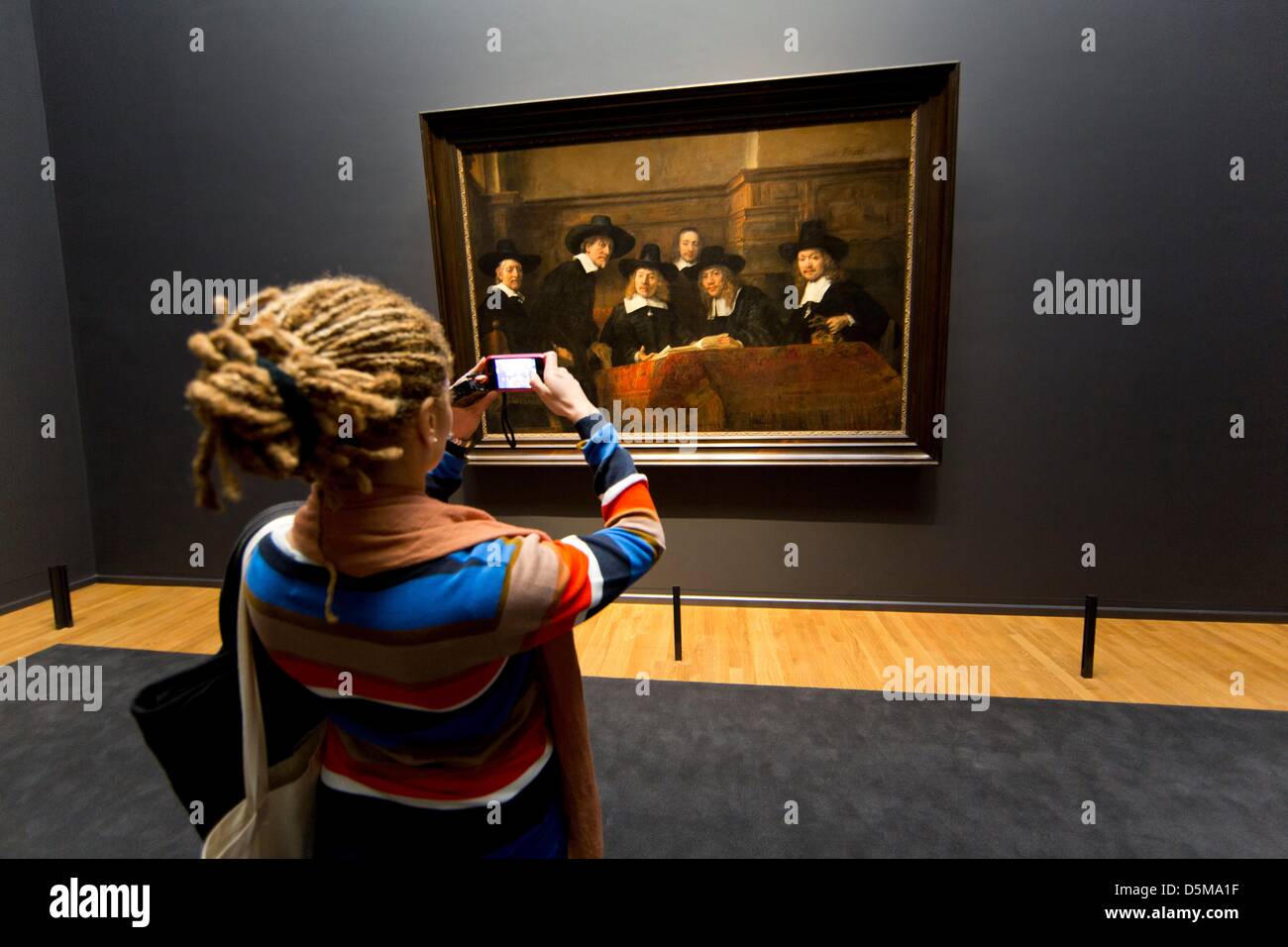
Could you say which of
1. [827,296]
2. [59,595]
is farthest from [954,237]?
[59,595]

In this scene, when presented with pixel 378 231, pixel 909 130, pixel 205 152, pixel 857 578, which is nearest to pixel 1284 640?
pixel 857 578

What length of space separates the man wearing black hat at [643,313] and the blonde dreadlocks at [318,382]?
320cm

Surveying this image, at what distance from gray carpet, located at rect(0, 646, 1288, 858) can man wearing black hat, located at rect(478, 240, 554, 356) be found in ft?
7.80

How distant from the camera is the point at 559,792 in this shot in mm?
1283

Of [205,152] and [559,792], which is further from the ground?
[205,152]

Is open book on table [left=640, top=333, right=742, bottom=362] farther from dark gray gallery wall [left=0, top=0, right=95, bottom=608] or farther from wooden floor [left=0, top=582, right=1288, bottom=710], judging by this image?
dark gray gallery wall [left=0, top=0, right=95, bottom=608]

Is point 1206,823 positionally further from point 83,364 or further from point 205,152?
point 83,364

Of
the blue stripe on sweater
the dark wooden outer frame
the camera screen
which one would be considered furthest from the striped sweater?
the dark wooden outer frame

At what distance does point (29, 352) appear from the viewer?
4633mm

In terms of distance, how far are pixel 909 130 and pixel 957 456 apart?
2053mm

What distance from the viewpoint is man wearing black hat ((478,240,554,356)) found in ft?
13.7

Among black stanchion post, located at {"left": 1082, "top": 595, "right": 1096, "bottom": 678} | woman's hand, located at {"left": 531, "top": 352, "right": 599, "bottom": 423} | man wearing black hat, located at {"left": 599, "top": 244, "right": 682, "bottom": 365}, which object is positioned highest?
man wearing black hat, located at {"left": 599, "top": 244, "right": 682, "bottom": 365}

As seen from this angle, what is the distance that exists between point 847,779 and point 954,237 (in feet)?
10.7

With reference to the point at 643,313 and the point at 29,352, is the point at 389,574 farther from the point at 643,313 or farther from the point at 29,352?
the point at 29,352
